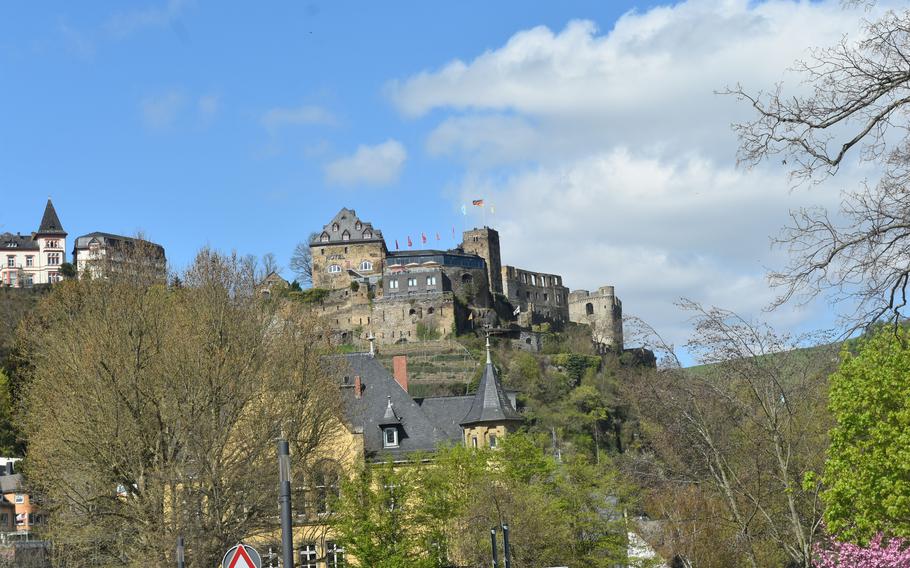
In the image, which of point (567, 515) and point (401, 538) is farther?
point (567, 515)

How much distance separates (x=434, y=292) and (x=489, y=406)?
9107 centimetres

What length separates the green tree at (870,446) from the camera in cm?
2620

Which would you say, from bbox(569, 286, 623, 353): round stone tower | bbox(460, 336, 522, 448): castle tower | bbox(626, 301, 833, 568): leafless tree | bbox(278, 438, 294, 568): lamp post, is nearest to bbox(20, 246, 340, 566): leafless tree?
bbox(626, 301, 833, 568): leafless tree

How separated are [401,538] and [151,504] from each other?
31.7 feet

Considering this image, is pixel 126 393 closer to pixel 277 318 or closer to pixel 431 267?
pixel 277 318

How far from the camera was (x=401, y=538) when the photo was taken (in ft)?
139

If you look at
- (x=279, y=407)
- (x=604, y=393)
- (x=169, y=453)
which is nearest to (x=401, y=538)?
(x=279, y=407)

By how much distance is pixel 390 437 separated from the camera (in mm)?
54938

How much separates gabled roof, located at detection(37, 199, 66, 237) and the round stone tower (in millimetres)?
70306

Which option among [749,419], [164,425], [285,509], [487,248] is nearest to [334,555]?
[164,425]

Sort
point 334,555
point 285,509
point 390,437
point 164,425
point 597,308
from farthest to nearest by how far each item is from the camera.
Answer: point 597,308 → point 390,437 → point 334,555 → point 164,425 → point 285,509

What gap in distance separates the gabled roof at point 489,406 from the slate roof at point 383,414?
189 centimetres

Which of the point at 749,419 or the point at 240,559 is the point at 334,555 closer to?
the point at 749,419

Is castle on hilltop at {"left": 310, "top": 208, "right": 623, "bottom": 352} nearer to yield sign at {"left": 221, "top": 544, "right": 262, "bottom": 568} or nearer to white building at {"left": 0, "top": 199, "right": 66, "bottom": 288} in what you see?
white building at {"left": 0, "top": 199, "right": 66, "bottom": 288}
